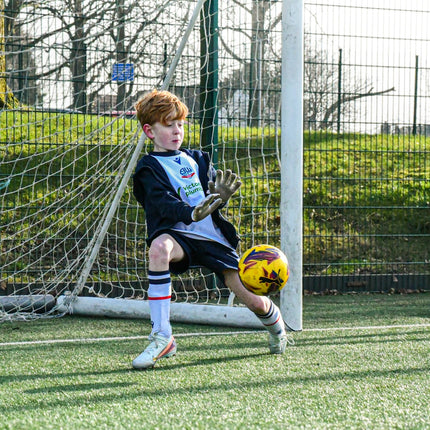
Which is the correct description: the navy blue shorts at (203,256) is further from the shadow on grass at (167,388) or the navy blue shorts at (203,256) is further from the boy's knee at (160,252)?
the shadow on grass at (167,388)

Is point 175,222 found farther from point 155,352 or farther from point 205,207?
point 155,352

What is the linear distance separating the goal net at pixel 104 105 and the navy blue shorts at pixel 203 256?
5.52ft

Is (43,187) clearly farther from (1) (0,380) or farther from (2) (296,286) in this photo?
(1) (0,380)

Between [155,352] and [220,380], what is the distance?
467mm

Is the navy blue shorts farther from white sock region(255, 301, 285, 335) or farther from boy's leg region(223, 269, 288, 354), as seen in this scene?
white sock region(255, 301, 285, 335)

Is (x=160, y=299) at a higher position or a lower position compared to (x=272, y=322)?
higher

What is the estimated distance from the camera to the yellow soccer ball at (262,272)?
3508 millimetres

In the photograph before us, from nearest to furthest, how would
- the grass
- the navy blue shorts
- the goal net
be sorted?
the grass < the navy blue shorts < the goal net

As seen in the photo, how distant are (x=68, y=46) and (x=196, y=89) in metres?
1.14

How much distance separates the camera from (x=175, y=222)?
11.8 ft

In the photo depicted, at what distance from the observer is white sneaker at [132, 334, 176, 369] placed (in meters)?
3.27

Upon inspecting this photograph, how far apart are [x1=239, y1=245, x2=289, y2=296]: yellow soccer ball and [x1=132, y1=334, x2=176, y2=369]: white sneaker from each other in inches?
19.6

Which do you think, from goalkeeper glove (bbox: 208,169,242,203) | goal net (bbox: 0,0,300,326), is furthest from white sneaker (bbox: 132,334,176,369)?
goal net (bbox: 0,0,300,326)

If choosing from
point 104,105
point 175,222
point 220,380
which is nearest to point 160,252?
point 175,222
